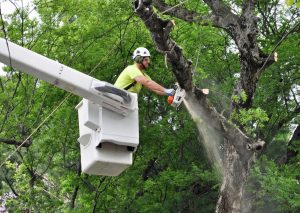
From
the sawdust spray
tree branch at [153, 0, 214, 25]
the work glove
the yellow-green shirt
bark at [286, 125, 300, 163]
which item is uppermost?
tree branch at [153, 0, 214, 25]

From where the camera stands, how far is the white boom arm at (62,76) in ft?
22.5

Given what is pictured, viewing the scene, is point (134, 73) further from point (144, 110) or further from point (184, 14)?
point (144, 110)

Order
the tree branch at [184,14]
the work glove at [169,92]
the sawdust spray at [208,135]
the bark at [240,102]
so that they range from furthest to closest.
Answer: the tree branch at [184,14] → the bark at [240,102] → the sawdust spray at [208,135] → the work glove at [169,92]

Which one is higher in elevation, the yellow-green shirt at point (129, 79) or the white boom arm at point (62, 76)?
the yellow-green shirt at point (129, 79)

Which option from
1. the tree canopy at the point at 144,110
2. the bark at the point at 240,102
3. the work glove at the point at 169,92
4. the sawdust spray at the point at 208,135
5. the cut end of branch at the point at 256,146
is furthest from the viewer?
the tree canopy at the point at 144,110

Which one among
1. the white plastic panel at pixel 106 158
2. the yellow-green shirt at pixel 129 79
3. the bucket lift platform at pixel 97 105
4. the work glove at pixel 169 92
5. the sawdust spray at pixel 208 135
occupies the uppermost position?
the sawdust spray at pixel 208 135

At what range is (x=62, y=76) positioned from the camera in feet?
22.7

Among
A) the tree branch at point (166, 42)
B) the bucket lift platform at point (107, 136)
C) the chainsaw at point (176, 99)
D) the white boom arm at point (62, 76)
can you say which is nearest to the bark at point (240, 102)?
the tree branch at point (166, 42)

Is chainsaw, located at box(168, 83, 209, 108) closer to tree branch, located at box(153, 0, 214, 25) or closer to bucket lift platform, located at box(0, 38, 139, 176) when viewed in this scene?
bucket lift platform, located at box(0, 38, 139, 176)

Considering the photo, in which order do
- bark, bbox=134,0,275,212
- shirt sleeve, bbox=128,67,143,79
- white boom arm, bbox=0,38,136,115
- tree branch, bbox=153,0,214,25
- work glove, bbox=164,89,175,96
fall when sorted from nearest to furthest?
white boom arm, bbox=0,38,136,115, shirt sleeve, bbox=128,67,143,79, work glove, bbox=164,89,175,96, bark, bbox=134,0,275,212, tree branch, bbox=153,0,214,25

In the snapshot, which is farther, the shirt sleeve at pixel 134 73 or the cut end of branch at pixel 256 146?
the cut end of branch at pixel 256 146

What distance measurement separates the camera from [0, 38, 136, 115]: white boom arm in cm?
686

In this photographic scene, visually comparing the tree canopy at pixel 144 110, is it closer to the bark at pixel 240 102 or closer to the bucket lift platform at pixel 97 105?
the bark at pixel 240 102

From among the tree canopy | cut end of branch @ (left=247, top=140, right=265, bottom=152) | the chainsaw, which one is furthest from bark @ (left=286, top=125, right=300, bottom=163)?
the chainsaw
